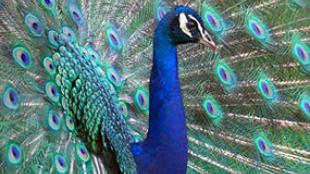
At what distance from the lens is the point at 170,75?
314 centimetres

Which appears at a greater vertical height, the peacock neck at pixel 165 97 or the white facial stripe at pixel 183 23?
the white facial stripe at pixel 183 23

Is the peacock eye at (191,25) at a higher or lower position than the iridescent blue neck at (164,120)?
higher

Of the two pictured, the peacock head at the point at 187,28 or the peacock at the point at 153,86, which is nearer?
the peacock head at the point at 187,28

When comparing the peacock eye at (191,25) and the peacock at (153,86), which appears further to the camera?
the peacock at (153,86)

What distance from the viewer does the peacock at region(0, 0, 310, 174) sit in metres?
3.23

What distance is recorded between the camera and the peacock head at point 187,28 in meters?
3.06

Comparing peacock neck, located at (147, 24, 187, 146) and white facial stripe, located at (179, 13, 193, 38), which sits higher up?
white facial stripe, located at (179, 13, 193, 38)

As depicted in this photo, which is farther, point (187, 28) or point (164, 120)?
point (164, 120)

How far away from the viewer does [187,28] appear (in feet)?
10.1

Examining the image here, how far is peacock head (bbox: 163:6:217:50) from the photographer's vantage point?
10.1 ft

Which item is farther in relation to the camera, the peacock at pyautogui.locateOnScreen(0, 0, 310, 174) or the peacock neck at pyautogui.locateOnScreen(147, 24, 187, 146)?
the peacock at pyautogui.locateOnScreen(0, 0, 310, 174)

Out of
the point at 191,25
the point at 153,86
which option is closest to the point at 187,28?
the point at 191,25

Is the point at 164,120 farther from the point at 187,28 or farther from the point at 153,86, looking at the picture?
the point at 187,28

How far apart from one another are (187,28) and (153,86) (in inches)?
8.4
